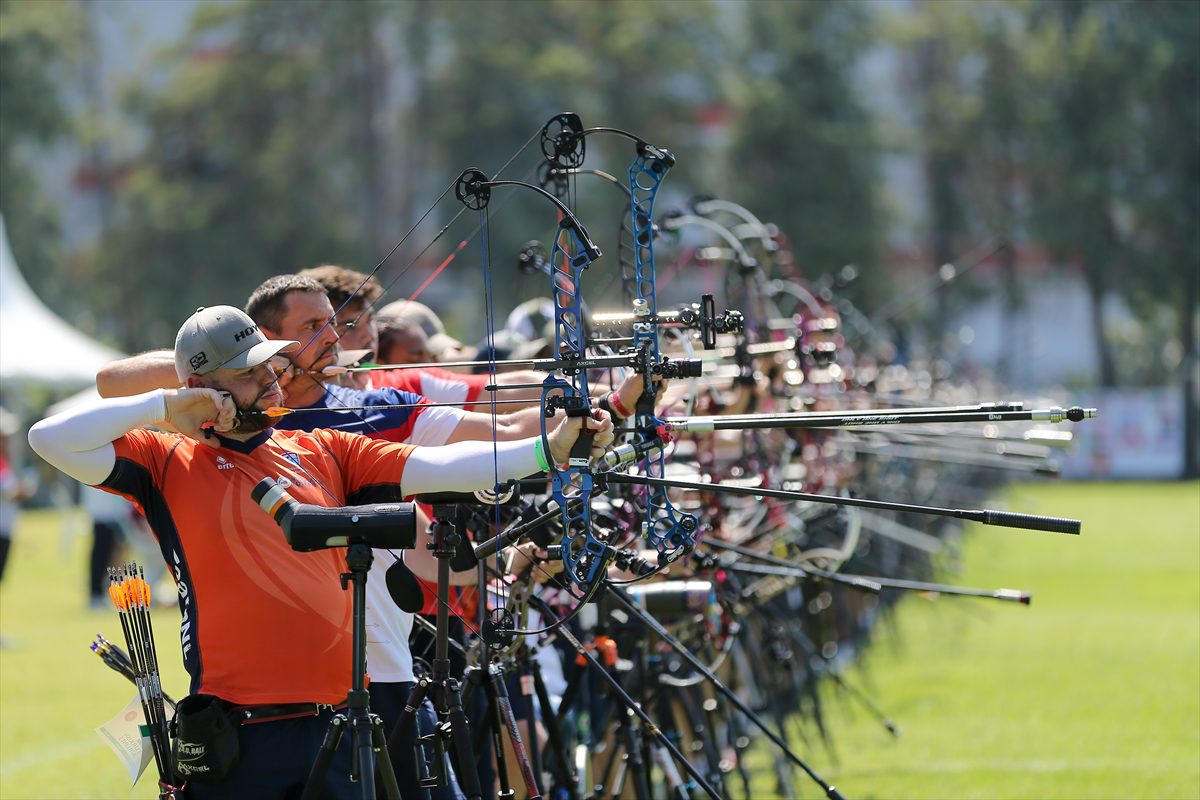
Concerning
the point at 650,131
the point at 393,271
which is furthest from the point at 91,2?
the point at 650,131

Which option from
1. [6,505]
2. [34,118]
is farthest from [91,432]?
[34,118]

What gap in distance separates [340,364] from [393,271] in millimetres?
32835

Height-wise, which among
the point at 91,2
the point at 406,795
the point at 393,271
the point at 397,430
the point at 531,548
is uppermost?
the point at 91,2

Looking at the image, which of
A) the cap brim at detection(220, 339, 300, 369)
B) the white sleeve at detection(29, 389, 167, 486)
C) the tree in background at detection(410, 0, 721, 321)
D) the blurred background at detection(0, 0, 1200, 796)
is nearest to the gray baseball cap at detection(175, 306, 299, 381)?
the cap brim at detection(220, 339, 300, 369)

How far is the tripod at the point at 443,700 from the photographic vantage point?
386cm

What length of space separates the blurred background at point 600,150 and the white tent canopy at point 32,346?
19.8 metres

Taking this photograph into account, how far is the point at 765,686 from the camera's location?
7359 mm

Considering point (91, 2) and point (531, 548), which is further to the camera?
point (91, 2)

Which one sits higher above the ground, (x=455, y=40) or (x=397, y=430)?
(x=455, y=40)

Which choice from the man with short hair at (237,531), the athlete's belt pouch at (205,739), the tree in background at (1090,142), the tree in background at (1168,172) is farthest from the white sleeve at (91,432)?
the tree in background at (1090,142)

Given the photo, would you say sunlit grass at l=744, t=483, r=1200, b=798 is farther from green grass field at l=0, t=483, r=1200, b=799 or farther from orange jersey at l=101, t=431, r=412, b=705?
orange jersey at l=101, t=431, r=412, b=705

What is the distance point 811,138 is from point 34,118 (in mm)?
17863

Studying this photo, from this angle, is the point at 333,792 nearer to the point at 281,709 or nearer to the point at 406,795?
the point at 281,709

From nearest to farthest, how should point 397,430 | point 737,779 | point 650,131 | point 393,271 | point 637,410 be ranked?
point 637,410 → point 397,430 → point 737,779 → point 393,271 → point 650,131
